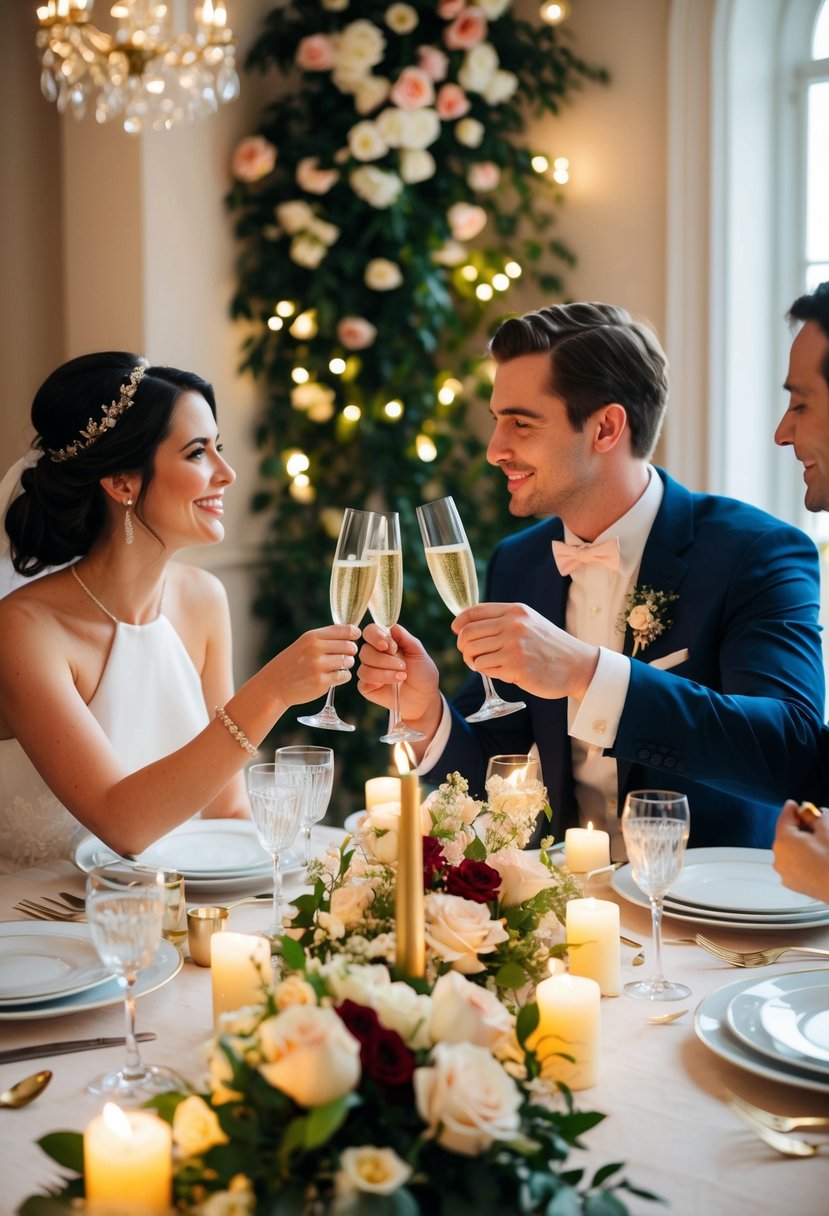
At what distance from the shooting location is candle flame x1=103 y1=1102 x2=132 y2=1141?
0.89 metres

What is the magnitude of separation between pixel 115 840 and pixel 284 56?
2958 millimetres

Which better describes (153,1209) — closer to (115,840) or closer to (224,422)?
(115,840)

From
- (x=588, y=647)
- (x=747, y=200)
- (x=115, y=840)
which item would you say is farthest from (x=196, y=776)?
(x=747, y=200)

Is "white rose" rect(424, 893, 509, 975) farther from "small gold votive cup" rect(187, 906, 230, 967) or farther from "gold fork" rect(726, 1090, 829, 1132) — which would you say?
"small gold votive cup" rect(187, 906, 230, 967)

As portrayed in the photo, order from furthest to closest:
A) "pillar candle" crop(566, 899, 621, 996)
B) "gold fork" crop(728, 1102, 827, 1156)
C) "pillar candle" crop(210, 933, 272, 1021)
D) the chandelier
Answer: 1. the chandelier
2. "pillar candle" crop(566, 899, 621, 996)
3. "pillar candle" crop(210, 933, 272, 1021)
4. "gold fork" crop(728, 1102, 827, 1156)

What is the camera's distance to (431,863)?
1300 mm

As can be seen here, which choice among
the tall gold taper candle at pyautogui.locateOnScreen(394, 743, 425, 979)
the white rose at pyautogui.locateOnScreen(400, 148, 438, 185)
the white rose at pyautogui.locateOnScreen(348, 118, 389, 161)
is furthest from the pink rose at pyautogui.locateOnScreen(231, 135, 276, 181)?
the tall gold taper candle at pyautogui.locateOnScreen(394, 743, 425, 979)

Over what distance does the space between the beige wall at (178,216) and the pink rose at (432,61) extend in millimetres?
425

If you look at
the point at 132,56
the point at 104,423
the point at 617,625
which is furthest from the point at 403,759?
the point at 132,56

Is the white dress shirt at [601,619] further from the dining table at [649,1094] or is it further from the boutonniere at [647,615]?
the dining table at [649,1094]

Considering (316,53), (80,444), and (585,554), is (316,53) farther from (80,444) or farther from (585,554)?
(585,554)

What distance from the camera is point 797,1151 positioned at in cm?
107

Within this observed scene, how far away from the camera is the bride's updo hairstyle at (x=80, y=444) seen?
7.90 ft

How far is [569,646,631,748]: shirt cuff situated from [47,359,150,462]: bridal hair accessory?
1090mm
